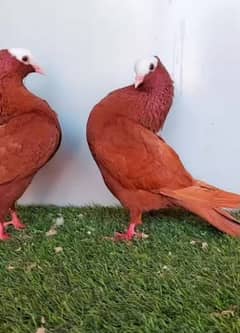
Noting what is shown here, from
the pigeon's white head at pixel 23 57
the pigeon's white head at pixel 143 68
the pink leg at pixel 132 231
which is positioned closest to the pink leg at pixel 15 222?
the pink leg at pixel 132 231

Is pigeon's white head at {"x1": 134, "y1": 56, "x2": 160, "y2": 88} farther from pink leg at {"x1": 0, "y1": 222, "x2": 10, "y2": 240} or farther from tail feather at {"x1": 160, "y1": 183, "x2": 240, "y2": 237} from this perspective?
pink leg at {"x1": 0, "y1": 222, "x2": 10, "y2": 240}

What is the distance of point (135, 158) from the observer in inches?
68.6

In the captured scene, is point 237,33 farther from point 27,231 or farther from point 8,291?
point 8,291

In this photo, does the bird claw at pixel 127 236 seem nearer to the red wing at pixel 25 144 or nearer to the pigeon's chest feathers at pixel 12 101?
the red wing at pixel 25 144

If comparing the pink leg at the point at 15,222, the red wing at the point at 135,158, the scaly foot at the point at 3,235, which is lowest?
the pink leg at the point at 15,222

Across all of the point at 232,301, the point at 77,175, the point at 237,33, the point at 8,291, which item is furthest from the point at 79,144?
the point at 232,301

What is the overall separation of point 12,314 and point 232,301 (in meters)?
0.51

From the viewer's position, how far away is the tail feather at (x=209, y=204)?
1.76 m

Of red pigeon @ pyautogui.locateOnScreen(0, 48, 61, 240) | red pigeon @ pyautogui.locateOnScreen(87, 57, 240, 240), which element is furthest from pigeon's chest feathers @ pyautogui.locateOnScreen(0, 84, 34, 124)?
red pigeon @ pyautogui.locateOnScreen(87, 57, 240, 240)

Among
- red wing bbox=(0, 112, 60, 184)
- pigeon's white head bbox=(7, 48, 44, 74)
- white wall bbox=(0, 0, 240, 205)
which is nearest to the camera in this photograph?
red wing bbox=(0, 112, 60, 184)

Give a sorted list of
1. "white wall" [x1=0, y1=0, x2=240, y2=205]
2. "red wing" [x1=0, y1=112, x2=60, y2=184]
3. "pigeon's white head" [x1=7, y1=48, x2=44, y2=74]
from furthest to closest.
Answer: "white wall" [x1=0, y1=0, x2=240, y2=205] < "pigeon's white head" [x1=7, y1=48, x2=44, y2=74] < "red wing" [x1=0, y1=112, x2=60, y2=184]

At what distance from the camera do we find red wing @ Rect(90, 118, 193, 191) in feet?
5.71

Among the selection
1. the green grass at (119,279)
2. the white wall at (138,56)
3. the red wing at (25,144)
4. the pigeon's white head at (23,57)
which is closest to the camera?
the green grass at (119,279)

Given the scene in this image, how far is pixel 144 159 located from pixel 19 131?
1.34 feet
